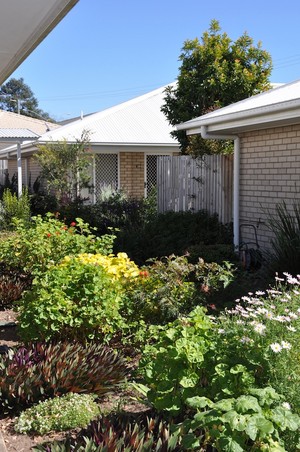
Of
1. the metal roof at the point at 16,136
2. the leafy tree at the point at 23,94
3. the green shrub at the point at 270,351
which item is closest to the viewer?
the green shrub at the point at 270,351

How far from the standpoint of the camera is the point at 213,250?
9.52 m

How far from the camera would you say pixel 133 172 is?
67.7ft

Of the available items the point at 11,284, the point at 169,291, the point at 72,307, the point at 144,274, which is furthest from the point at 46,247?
the point at 72,307

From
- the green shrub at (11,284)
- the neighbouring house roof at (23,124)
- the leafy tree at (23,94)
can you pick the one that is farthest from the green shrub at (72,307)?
the leafy tree at (23,94)

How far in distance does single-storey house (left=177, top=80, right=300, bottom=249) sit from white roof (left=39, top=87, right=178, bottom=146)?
8.31 m

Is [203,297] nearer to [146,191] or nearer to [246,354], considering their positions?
[246,354]

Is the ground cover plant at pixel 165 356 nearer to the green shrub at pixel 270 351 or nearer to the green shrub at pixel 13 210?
the green shrub at pixel 270 351

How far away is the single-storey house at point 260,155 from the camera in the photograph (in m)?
9.02

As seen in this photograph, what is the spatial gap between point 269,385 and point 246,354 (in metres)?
0.22

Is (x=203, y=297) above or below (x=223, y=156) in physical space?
below

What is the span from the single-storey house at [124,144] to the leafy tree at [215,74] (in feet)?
9.29

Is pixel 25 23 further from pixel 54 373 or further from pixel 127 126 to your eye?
pixel 127 126

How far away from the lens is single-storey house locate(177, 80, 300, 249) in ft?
29.6

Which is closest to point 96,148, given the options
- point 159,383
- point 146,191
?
Result: point 146,191
